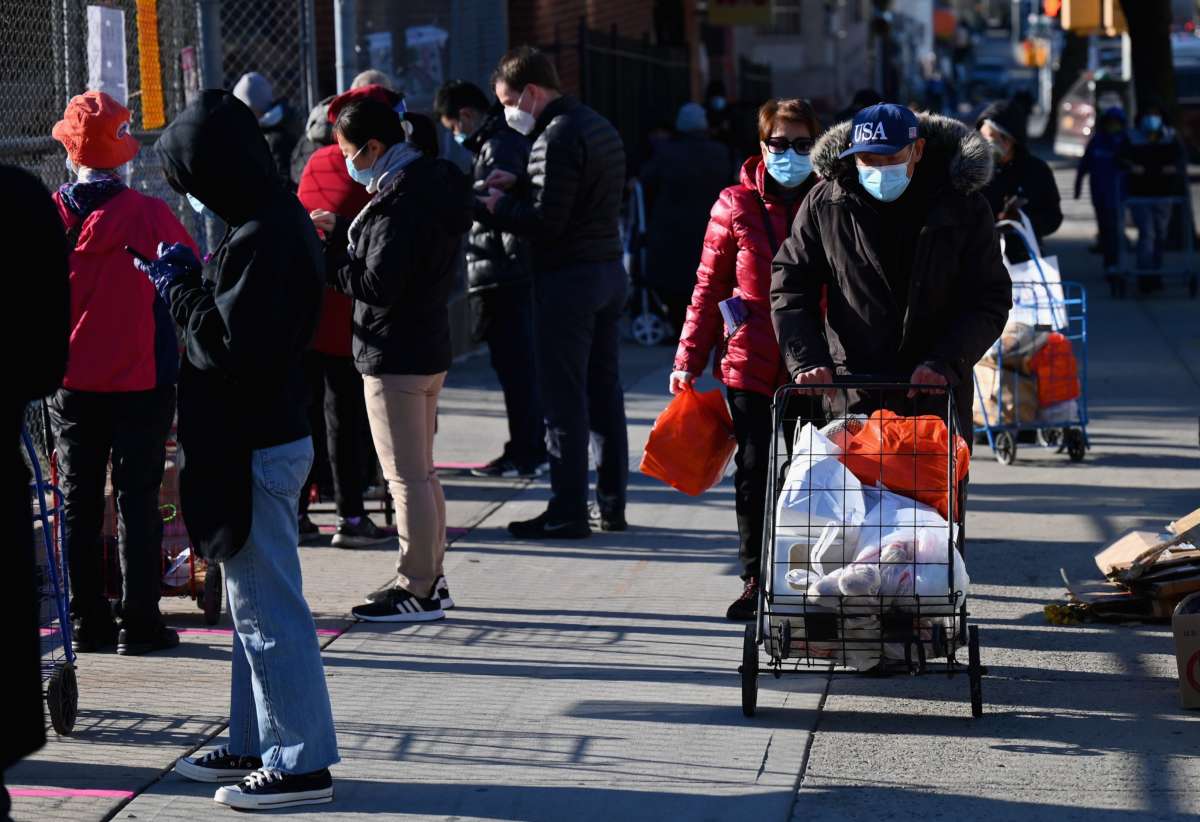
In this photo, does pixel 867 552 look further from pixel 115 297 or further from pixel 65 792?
pixel 115 297

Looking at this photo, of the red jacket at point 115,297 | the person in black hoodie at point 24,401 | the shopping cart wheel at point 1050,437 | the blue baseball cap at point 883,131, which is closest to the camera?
the person in black hoodie at point 24,401

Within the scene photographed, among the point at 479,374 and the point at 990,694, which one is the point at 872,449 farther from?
the point at 479,374

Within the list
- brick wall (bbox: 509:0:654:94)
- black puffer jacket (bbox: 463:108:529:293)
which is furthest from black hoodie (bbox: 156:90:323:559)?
brick wall (bbox: 509:0:654:94)

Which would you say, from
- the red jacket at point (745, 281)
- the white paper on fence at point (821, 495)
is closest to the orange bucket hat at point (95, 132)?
the red jacket at point (745, 281)

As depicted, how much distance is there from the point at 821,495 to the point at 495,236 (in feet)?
14.2

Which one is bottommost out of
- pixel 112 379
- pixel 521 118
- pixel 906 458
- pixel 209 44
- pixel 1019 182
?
pixel 906 458

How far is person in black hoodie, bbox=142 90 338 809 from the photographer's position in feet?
15.1

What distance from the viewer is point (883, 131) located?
568 centimetres

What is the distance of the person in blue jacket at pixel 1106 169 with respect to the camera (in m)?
18.9

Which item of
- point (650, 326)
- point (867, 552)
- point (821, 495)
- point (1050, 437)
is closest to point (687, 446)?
point (821, 495)

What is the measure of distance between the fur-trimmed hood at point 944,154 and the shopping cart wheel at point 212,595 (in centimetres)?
261

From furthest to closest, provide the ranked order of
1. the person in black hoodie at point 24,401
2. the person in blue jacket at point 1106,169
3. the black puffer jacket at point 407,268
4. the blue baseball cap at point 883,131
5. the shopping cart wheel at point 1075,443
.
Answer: the person in blue jacket at point 1106,169, the shopping cart wheel at point 1075,443, the black puffer jacket at point 407,268, the blue baseball cap at point 883,131, the person in black hoodie at point 24,401

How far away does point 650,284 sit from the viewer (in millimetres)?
13820

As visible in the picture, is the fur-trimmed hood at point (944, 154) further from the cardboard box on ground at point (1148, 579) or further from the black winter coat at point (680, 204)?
the black winter coat at point (680, 204)
